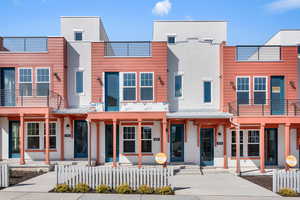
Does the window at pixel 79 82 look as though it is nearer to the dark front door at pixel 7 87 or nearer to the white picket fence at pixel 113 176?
the dark front door at pixel 7 87

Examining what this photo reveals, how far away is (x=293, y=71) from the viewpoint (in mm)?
15867

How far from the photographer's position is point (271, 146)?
52.7 feet

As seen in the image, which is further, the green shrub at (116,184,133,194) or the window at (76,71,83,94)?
the window at (76,71,83,94)

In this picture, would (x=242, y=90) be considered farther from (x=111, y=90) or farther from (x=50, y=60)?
(x=50, y=60)

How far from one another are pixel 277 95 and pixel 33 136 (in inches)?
605

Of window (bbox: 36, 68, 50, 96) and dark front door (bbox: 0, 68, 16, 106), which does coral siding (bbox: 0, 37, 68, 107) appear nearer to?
window (bbox: 36, 68, 50, 96)

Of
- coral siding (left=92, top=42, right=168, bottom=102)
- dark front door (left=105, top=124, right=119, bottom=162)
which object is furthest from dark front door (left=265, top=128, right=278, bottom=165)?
dark front door (left=105, top=124, right=119, bottom=162)

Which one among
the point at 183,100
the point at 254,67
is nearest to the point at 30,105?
the point at 183,100

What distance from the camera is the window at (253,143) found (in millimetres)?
15922

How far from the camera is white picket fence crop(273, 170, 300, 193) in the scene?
9969 millimetres

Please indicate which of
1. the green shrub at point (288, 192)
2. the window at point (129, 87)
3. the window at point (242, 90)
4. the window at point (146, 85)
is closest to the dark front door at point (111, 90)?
the window at point (129, 87)

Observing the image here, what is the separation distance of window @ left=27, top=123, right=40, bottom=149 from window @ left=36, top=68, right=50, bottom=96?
2.09 metres

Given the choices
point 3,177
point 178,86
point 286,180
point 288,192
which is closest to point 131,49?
point 178,86

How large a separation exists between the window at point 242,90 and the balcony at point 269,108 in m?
0.32
